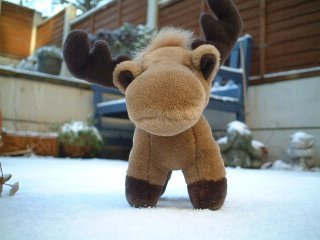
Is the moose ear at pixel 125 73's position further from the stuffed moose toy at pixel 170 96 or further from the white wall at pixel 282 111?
the white wall at pixel 282 111

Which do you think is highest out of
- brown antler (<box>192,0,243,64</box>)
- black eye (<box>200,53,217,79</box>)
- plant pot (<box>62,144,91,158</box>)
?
brown antler (<box>192,0,243,64</box>)

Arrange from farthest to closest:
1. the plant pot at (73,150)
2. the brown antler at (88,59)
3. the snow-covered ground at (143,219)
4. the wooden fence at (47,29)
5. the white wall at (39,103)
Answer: the white wall at (39,103), the plant pot at (73,150), the wooden fence at (47,29), the brown antler at (88,59), the snow-covered ground at (143,219)

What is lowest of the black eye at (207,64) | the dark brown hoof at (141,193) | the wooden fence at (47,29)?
the dark brown hoof at (141,193)

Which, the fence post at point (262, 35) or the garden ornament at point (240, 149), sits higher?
the fence post at point (262, 35)

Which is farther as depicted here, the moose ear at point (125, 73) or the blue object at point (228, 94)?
the blue object at point (228, 94)

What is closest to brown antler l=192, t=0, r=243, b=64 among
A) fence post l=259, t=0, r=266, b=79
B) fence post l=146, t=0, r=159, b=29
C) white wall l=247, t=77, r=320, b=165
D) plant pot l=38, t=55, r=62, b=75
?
white wall l=247, t=77, r=320, b=165

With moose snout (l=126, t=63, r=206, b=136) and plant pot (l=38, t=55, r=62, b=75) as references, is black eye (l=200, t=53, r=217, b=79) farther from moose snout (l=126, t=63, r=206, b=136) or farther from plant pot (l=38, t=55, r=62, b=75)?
plant pot (l=38, t=55, r=62, b=75)

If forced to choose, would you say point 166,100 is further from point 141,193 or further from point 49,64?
point 49,64

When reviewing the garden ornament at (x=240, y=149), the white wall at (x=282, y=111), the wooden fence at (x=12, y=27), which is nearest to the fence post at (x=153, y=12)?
the white wall at (x=282, y=111)
